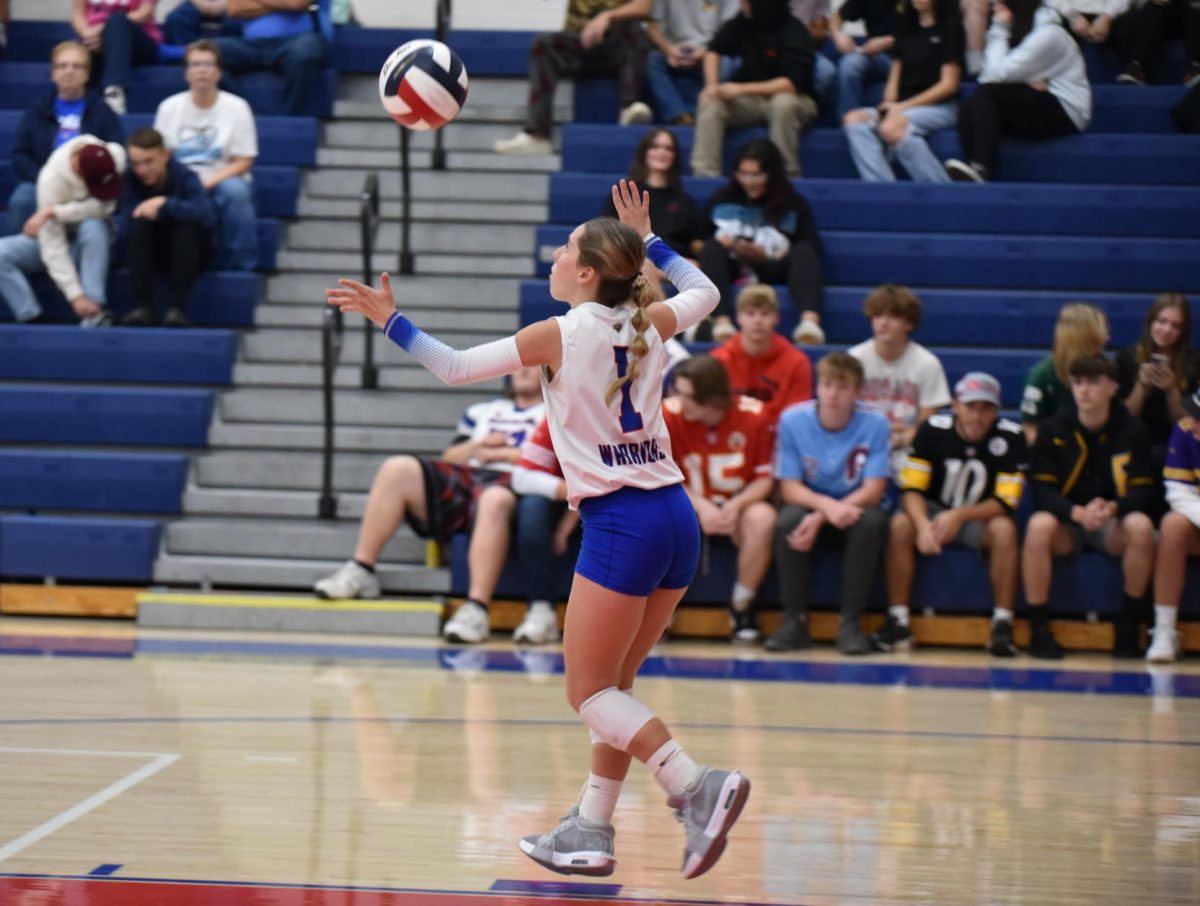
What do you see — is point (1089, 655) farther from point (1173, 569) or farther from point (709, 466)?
point (709, 466)

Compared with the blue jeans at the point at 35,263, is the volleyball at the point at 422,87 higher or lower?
higher

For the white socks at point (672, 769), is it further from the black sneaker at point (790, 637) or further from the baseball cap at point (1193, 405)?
the baseball cap at point (1193, 405)

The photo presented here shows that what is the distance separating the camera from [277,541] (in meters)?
8.62

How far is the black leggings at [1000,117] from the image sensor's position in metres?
9.90

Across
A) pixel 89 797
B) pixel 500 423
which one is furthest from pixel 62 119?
pixel 89 797

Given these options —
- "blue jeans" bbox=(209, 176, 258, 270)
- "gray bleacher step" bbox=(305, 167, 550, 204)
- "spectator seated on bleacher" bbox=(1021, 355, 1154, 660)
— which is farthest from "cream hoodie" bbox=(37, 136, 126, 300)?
"spectator seated on bleacher" bbox=(1021, 355, 1154, 660)

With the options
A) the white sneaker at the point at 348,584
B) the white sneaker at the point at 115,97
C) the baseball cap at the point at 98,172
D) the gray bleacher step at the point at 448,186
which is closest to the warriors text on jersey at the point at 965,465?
the white sneaker at the point at 348,584

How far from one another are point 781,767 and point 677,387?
2895 millimetres

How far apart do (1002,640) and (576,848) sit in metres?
4.45

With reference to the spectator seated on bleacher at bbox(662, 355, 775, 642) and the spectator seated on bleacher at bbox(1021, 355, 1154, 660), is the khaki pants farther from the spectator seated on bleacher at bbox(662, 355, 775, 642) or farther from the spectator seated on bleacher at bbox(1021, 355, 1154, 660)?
the spectator seated on bleacher at bbox(1021, 355, 1154, 660)

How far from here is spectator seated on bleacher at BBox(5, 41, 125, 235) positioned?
985cm

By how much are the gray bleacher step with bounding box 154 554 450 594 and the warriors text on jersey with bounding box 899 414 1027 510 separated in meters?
2.50

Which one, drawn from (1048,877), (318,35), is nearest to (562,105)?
(318,35)

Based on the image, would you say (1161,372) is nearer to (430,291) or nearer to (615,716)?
(430,291)
